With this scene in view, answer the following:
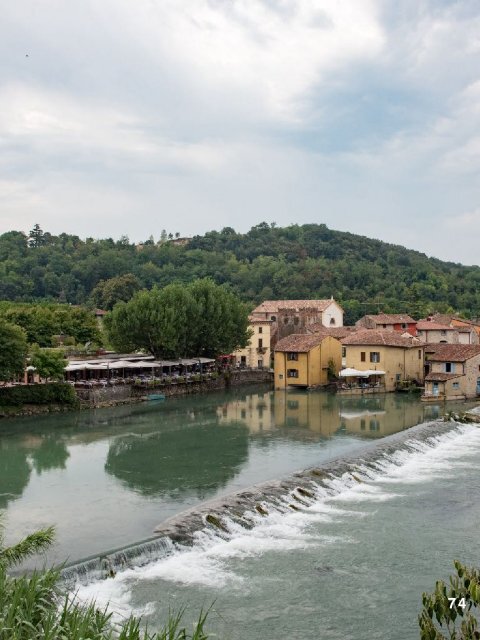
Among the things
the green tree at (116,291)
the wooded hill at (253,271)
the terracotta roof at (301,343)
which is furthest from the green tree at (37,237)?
the terracotta roof at (301,343)

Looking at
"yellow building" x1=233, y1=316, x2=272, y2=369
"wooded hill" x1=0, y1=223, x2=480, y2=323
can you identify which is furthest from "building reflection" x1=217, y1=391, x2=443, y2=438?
"wooded hill" x1=0, y1=223, x2=480, y2=323

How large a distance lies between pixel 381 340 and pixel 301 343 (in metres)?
5.47

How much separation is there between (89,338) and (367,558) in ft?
155

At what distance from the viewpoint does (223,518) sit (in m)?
16.5

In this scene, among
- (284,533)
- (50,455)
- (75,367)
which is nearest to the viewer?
(284,533)

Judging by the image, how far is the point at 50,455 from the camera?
25.6 m

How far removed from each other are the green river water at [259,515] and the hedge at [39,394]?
5.94ft

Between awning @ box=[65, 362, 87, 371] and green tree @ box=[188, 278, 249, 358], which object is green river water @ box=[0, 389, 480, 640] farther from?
green tree @ box=[188, 278, 249, 358]

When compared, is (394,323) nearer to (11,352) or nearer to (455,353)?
(455,353)

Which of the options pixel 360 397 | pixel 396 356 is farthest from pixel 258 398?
pixel 396 356

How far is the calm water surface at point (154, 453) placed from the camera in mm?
17547

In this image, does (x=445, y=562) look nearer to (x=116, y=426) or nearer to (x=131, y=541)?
(x=131, y=541)

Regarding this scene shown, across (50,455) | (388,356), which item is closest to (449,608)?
(50,455)

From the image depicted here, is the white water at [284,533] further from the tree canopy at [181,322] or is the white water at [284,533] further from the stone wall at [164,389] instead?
the tree canopy at [181,322]
